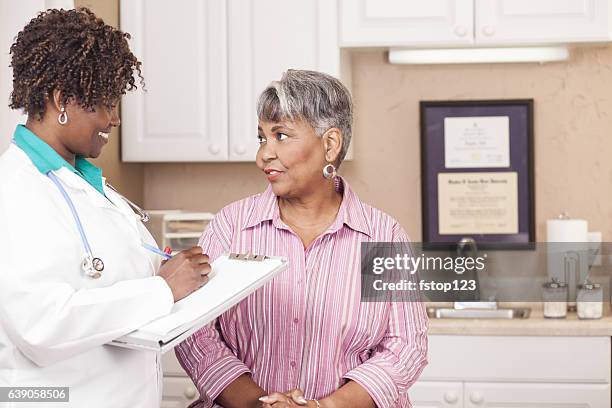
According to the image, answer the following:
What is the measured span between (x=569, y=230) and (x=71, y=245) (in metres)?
2.30

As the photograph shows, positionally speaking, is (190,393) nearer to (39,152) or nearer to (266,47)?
(266,47)

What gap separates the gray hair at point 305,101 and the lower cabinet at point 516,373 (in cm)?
130

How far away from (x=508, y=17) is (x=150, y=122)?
4.53 feet

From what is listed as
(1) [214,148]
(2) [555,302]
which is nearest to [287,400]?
(2) [555,302]

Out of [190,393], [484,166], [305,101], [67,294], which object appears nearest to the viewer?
[67,294]

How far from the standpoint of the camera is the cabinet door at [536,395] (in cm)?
292

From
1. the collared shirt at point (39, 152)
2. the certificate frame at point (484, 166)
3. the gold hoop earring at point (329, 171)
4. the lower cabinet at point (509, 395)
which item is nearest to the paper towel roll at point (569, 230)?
the certificate frame at point (484, 166)

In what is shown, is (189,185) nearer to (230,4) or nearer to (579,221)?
(230,4)

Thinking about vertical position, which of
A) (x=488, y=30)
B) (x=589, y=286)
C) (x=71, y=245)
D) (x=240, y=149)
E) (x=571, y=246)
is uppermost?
(x=488, y=30)

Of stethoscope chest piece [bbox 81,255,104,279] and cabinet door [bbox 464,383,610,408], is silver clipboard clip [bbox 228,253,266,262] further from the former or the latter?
cabinet door [bbox 464,383,610,408]

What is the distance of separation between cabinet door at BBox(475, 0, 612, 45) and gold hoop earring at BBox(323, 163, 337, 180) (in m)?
1.45

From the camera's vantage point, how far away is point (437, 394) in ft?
9.72

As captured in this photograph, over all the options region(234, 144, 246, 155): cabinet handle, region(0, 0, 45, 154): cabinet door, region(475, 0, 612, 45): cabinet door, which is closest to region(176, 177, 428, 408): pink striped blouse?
region(0, 0, 45, 154): cabinet door

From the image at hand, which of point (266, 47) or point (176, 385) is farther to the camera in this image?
point (266, 47)
